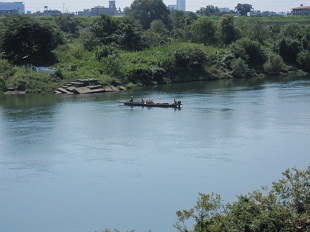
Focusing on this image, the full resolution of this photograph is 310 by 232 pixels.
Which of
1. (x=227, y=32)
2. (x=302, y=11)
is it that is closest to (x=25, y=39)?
(x=227, y=32)

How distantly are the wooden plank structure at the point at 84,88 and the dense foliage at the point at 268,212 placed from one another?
26083 mm

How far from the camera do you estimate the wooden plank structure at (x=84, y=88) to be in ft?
120

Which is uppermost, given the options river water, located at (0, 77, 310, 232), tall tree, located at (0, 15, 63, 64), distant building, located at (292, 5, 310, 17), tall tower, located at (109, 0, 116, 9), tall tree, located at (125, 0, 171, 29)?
tall tower, located at (109, 0, 116, 9)

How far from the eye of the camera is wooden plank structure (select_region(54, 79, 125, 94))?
1444 inches

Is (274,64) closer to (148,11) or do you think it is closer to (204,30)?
(204,30)

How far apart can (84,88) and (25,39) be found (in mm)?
6901

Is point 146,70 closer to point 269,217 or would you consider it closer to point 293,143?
point 293,143

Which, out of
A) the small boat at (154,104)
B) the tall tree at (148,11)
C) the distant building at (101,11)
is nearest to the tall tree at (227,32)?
the tall tree at (148,11)

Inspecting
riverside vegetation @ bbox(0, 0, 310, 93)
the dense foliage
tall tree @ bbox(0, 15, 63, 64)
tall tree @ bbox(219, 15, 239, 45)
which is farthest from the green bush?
the dense foliage

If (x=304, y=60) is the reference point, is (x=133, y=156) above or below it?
below

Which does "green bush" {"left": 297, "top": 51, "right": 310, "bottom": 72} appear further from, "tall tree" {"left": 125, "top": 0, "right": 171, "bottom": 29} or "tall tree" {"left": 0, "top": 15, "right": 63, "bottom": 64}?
"tall tree" {"left": 125, "top": 0, "right": 171, "bottom": 29}

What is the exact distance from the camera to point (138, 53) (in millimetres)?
45312

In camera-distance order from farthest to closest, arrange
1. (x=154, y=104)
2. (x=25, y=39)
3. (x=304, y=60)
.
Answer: (x=304, y=60) → (x=25, y=39) → (x=154, y=104)

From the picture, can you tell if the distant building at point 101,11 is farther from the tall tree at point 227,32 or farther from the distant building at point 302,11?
the tall tree at point 227,32
